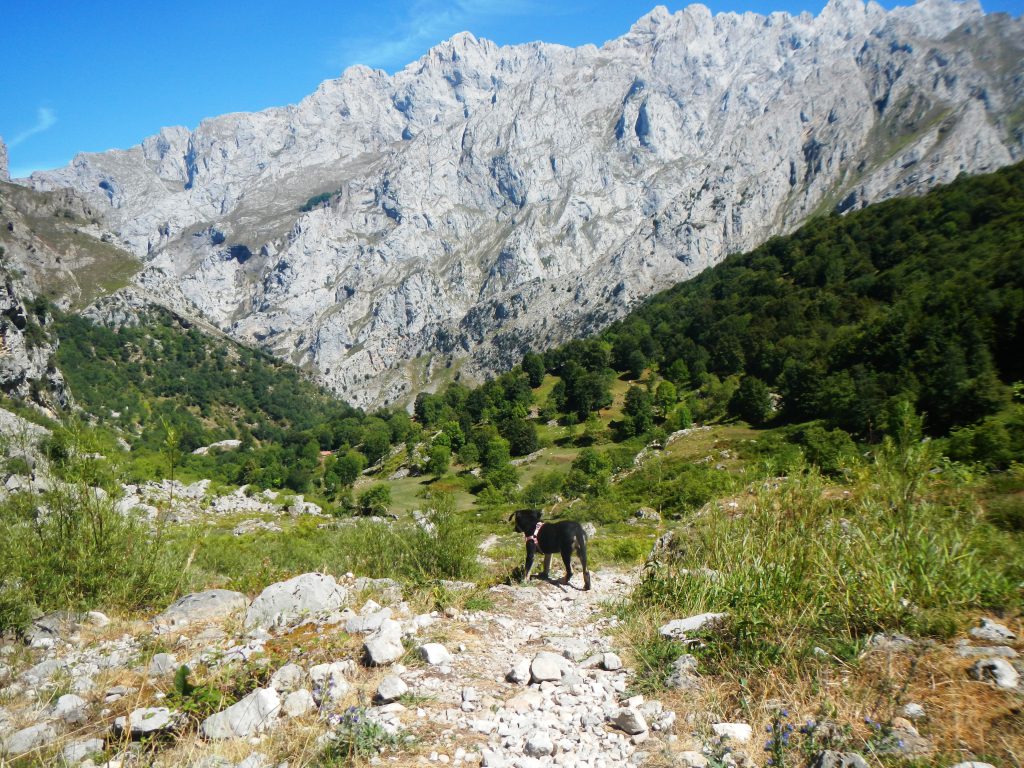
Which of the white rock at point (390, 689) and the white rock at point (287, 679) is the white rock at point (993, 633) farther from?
the white rock at point (287, 679)

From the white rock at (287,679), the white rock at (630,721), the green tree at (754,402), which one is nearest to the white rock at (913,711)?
the white rock at (630,721)

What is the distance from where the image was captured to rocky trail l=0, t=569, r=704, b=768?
4047 millimetres

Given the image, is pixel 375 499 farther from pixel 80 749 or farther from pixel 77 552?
pixel 80 749

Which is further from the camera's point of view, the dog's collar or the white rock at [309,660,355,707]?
the dog's collar

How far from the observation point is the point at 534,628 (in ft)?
23.6

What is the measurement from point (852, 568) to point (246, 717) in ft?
20.1

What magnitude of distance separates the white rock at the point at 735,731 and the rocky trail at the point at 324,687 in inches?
15.2

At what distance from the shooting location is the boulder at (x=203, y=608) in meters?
7.25

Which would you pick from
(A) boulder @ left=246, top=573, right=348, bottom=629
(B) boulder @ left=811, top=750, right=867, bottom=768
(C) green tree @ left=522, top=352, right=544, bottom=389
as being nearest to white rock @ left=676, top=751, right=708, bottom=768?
(B) boulder @ left=811, top=750, right=867, bottom=768

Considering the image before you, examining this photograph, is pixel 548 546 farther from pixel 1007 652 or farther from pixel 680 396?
pixel 680 396

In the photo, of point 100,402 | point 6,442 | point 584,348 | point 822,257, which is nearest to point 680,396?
point 584,348

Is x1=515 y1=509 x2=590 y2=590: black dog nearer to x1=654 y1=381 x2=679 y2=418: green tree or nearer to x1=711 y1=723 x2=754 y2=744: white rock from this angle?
x1=711 y1=723 x2=754 y2=744: white rock

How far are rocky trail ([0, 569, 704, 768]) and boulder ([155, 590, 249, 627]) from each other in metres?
0.03

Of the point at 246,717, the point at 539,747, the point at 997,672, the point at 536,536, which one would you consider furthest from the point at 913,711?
the point at 536,536
